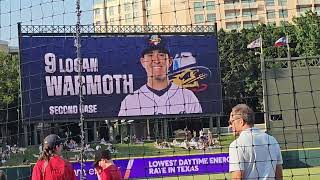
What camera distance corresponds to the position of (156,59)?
31.8 metres

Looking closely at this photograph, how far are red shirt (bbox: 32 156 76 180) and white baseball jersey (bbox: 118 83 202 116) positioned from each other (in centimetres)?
2652

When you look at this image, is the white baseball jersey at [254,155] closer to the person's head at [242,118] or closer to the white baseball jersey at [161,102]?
the person's head at [242,118]

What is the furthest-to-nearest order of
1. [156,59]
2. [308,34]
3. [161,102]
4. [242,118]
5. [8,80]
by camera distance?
1. [308,34]
2. [8,80]
3. [161,102]
4. [156,59]
5. [242,118]

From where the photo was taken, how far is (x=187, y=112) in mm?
32656

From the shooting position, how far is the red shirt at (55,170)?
4.71 m

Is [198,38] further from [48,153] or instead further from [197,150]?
[48,153]

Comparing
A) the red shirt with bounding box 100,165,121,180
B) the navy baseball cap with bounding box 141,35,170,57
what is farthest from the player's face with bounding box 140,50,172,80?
the red shirt with bounding box 100,165,121,180

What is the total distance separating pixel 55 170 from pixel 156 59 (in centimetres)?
2722

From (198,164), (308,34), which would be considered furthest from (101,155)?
(308,34)

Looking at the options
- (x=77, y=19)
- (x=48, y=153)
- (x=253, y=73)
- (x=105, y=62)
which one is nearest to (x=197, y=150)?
(x=105, y=62)

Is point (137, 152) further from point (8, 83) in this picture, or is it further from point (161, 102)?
point (8, 83)

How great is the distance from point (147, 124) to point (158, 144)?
7.16 meters

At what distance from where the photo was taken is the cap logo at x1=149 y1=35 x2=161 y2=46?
3183 centimetres

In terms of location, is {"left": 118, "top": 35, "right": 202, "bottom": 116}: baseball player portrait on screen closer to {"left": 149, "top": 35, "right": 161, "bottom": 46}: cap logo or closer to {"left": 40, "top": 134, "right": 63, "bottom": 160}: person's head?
{"left": 149, "top": 35, "right": 161, "bottom": 46}: cap logo
